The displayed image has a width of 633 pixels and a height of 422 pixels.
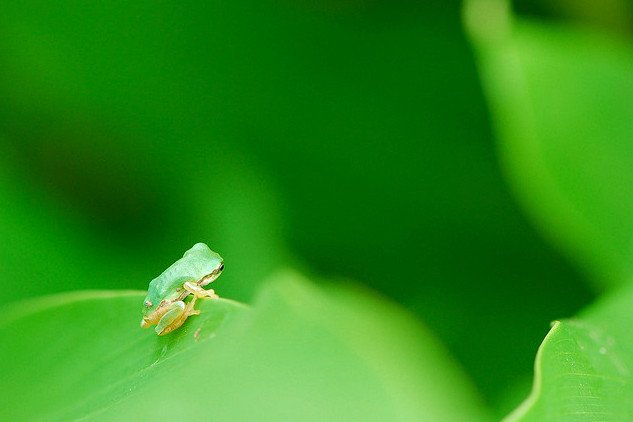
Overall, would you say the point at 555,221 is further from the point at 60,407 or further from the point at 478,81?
the point at 60,407

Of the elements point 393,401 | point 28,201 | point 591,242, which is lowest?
point 591,242

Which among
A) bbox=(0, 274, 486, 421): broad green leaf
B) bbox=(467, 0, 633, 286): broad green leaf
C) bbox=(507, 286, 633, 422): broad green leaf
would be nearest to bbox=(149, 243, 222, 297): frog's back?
bbox=(0, 274, 486, 421): broad green leaf

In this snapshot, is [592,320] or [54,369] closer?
[54,369]

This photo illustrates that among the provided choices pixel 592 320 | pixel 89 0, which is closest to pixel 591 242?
pixel 592 320

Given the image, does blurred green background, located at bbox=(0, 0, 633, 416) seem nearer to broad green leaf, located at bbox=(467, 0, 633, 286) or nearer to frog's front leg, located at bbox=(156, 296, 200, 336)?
broad green leaf, located at bbox=(467, 0, 633, 286)

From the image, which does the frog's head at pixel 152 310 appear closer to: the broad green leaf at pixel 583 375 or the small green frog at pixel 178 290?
the small green frog at pixel 178 290

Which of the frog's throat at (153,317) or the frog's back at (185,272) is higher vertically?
the frog's throat at (153,317)

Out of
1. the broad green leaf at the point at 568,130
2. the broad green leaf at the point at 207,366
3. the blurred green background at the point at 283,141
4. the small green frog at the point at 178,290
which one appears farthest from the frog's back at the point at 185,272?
the broad green leaf at the point at 568,130
